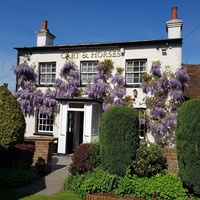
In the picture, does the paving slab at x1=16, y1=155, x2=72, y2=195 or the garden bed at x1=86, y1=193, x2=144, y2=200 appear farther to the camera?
the paving slab at x1=16, y1=155, x2=72, y2=195

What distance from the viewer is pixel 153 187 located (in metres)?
6.12

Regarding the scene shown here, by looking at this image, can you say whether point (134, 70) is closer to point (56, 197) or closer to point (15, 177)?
point (15, 177)

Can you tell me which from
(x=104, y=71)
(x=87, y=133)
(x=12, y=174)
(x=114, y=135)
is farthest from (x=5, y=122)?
(x=104, y=71)

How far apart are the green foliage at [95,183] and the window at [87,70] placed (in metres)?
8.82

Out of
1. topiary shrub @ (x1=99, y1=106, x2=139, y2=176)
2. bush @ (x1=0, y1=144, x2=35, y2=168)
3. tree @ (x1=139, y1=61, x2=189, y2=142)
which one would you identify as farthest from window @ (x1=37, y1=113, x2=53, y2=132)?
topiary shrub @ (x1=99, y1=106, x2=139, y2=176)

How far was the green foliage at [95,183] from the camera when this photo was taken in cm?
639

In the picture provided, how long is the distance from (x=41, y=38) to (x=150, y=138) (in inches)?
394

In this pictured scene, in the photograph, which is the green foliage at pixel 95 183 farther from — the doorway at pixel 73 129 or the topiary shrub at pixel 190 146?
the doorway at pixel 73 129

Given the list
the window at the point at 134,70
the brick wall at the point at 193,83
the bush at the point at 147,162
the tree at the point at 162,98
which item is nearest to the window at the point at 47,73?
the window at the point at 134,70

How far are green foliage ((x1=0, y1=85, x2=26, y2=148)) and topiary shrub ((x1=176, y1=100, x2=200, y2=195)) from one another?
4638mm

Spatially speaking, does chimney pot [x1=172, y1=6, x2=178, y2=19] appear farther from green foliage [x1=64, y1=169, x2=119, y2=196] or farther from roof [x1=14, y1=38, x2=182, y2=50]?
green foliage [x1=64, y1=169, x2=119, y2=196]

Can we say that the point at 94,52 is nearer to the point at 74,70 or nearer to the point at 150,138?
the point at 74,70

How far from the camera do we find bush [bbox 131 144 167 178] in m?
6.62

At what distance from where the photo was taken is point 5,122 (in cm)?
691
